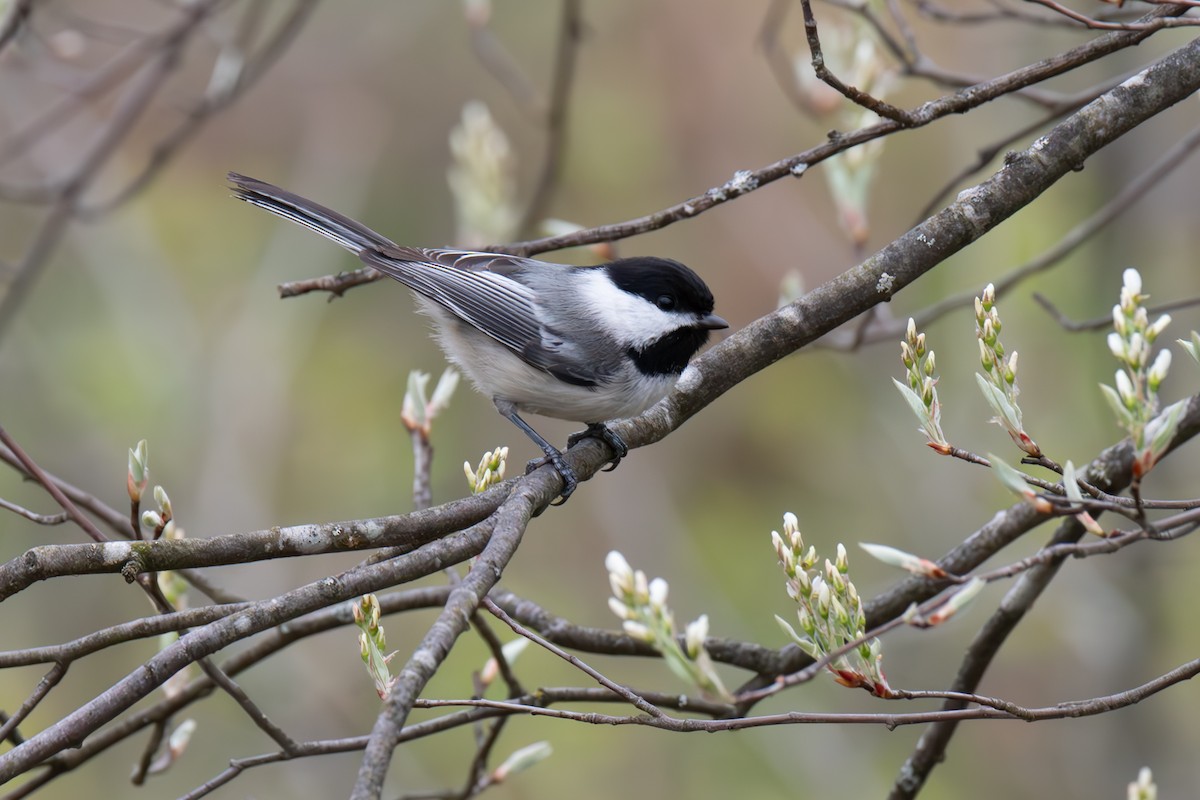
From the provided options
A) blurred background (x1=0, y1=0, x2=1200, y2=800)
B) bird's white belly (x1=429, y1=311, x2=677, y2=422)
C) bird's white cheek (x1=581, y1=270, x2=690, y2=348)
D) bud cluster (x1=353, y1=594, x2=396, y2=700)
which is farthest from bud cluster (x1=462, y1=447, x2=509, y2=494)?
blurred background (x1=0, y1=0, x2=1200, y2=800)

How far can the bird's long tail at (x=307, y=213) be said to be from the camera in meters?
2.97

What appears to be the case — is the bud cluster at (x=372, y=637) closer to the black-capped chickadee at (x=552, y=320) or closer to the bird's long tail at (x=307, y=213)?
the black-capped chickadee at (x=552, y=320)

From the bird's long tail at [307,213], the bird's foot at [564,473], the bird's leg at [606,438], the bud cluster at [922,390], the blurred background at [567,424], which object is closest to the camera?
the bud cluster at [922,390]

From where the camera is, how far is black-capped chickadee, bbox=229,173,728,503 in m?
3.07

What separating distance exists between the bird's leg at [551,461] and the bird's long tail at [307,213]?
635mm

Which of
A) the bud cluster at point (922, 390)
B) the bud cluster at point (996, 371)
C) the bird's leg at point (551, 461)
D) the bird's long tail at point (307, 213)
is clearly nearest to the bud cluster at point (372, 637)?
the bird's leg at point (551, 461)

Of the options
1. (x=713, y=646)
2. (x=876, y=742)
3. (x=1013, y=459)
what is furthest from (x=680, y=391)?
(x=876, y=742)

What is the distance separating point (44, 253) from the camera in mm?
3465

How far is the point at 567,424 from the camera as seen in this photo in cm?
579

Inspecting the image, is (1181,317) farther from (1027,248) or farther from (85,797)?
(85,797)

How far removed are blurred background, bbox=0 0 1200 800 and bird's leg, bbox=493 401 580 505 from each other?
1124mm

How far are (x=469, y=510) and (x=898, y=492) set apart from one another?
3.43m

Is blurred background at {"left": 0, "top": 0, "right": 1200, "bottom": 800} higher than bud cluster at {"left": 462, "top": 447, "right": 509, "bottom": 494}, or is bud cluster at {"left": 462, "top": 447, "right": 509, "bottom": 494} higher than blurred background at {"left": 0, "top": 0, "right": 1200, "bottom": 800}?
blurred background at {"left": 0, "top": 0, "right": 1200, "bottom": 800}

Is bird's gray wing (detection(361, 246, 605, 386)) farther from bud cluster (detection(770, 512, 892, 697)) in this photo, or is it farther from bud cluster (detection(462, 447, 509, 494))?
bud cluster (detection(770, 512, 892, 697))
